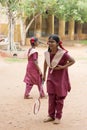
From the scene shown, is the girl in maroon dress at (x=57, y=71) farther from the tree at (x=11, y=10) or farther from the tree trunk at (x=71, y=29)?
the tree trunk at (x=71, y=29)

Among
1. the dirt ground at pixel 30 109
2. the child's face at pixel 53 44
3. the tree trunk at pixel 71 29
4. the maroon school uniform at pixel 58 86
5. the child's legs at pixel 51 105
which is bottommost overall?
the tree trunk at pixel 71 29

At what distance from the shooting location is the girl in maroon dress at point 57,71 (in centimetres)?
689

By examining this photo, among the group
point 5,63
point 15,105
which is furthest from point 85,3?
point 15,105

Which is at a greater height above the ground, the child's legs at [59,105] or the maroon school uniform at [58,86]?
the maroon school uniform at [58,86]

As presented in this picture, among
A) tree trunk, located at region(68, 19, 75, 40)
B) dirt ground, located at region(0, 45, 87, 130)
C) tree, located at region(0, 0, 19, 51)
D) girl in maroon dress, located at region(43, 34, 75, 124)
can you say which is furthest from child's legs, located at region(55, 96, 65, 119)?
tree trunk, located at region(68, 19, 75, 40)

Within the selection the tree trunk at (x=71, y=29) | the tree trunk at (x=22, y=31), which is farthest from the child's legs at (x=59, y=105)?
the tree trunk at (x=71, y=29)

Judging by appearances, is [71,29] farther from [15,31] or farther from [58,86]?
[58,86]

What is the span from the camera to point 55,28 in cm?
3397

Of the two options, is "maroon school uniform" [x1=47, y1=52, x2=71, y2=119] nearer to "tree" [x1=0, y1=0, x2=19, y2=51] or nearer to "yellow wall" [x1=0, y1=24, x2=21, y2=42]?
"tree" [x1=0, y1=0, x2=19, y2=51]

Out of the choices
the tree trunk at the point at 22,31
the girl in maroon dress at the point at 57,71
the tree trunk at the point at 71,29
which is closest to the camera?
the girl in maroon dress at the point at 57,71

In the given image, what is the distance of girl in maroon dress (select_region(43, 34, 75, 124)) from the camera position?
271 inches

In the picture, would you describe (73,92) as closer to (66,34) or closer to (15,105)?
(15,105)

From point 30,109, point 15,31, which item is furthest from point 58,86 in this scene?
point 15,31

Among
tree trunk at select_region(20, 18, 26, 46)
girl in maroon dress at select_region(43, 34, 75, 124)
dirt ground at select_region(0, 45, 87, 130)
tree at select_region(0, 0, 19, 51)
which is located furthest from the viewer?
tree trunk at select_region(20, 18, 26, 46)
